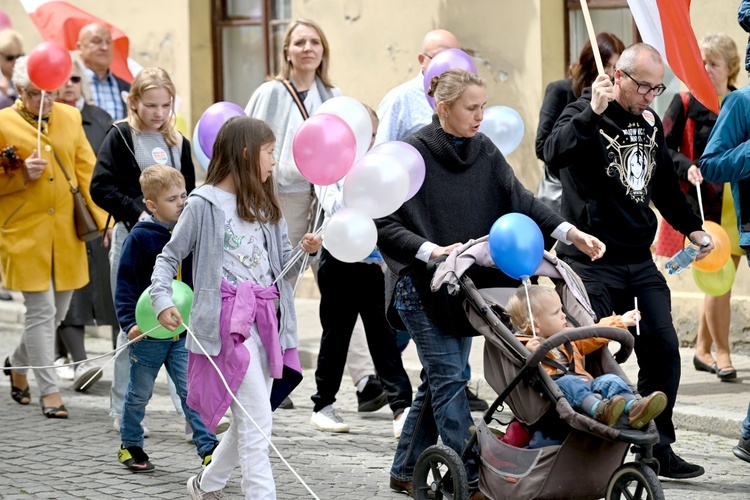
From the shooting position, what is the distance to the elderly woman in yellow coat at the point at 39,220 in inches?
328

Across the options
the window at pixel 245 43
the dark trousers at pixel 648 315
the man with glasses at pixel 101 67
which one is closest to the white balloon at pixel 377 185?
the dark trousers at pixel 648 315

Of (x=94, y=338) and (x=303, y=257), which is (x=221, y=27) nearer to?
(x=94, y=338)

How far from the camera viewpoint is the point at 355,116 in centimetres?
649

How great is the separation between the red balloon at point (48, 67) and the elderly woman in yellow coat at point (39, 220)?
0.16 meters

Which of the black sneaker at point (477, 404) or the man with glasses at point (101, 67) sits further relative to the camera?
the man with glasses at point (101, 67)

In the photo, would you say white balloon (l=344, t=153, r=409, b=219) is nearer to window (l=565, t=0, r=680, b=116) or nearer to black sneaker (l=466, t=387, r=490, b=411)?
black sneaker (l=466, t=387, r=490, b=411)

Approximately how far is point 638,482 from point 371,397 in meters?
3.43

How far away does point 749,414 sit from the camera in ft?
21.8

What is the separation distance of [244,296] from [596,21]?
597 centimetres

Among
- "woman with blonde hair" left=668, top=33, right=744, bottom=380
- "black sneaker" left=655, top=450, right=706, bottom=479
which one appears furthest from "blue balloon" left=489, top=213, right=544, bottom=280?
"woman with blonde hair" left=668, top=33, right=744, bottom=380

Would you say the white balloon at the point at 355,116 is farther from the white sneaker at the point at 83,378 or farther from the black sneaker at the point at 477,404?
the white sneaker at the point at 83,378

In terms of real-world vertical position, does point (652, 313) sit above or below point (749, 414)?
above

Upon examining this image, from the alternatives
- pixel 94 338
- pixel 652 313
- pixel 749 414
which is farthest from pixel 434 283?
pixel 94 338

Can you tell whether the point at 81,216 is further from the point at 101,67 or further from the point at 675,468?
the point at 675,468
